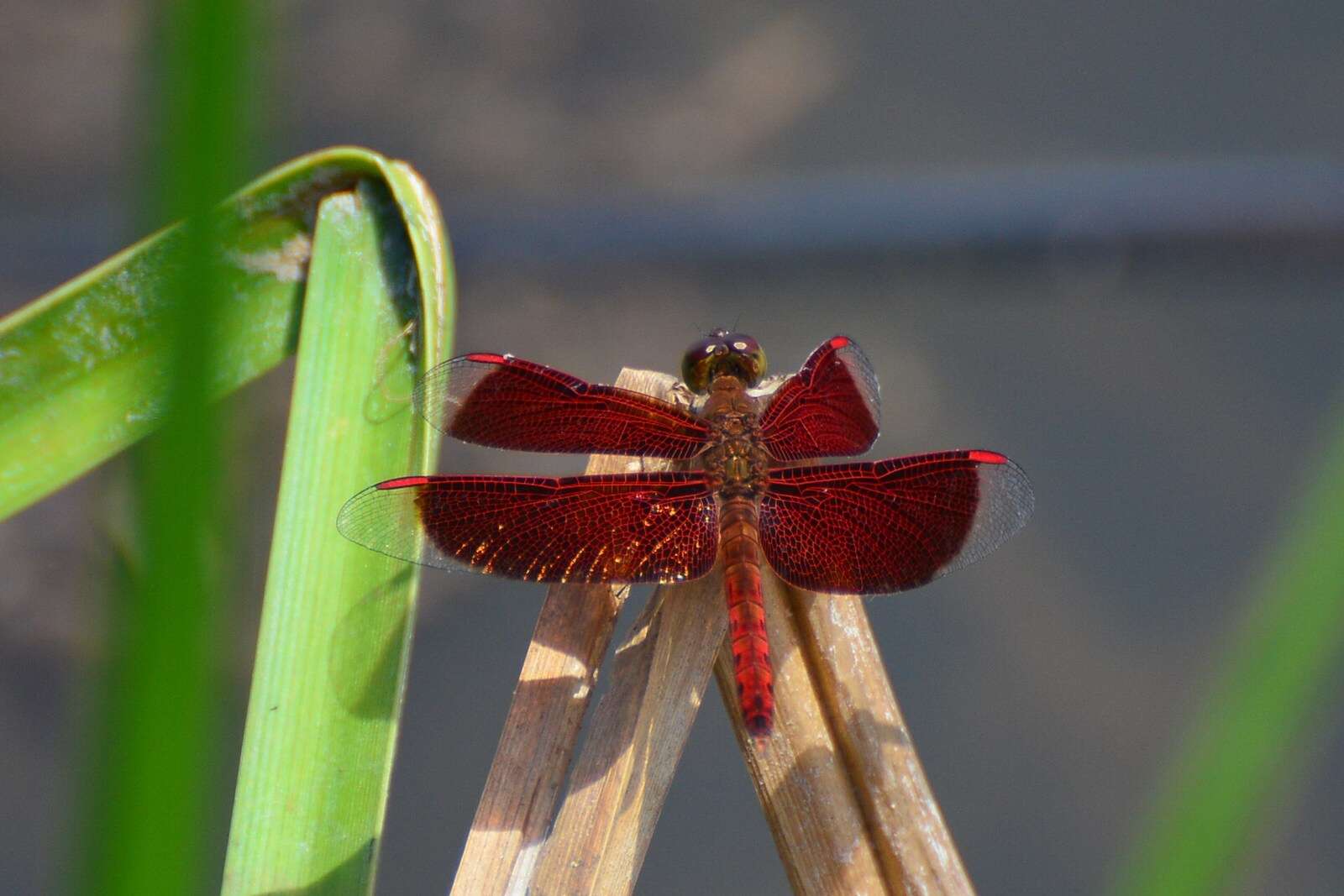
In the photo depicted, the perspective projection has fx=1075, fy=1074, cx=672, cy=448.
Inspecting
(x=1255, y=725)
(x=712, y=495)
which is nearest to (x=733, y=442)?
(x=712, y=495)

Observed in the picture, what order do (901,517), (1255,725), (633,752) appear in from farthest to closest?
(901,517), (633,752), (1255,725)

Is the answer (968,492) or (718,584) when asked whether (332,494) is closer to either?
(718,584)

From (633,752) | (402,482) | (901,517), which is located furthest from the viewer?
(901,517)

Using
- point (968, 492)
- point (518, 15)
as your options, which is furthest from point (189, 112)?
point (518, 15)

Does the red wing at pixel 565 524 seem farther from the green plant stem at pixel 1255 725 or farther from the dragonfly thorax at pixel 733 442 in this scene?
the green plant stem at pixel 1255 725

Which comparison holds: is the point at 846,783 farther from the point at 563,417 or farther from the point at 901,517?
the point at 563,417
